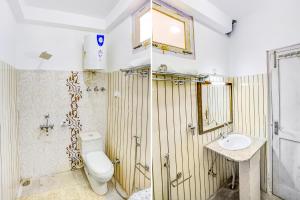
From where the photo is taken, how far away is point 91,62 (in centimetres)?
79

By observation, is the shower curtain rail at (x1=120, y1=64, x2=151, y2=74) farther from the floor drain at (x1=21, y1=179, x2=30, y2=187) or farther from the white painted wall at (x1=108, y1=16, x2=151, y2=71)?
the floor drain at (x1=21, y1=179, x2=30, y2=187)

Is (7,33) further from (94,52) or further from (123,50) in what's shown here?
(123,50)

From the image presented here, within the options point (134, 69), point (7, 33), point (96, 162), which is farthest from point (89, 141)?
point (7, 33)

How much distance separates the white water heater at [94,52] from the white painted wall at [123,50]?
4 cm

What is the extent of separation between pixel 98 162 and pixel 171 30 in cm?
78

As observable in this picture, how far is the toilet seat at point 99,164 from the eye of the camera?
0.87 meters

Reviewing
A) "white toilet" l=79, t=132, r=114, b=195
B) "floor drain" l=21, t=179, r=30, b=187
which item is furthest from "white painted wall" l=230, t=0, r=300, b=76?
"floor drain" l=21, t=179, r=30, b=187

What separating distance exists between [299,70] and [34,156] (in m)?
1.02

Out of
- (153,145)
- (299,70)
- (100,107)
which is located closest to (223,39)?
(299,70)

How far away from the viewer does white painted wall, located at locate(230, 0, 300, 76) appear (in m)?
0.49

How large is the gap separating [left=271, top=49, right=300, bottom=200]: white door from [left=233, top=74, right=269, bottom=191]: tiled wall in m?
0.02

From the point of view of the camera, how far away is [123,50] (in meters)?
0.89

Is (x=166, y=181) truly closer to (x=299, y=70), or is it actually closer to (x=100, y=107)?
(x=100, y=107)

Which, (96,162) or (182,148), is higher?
(182,148)
